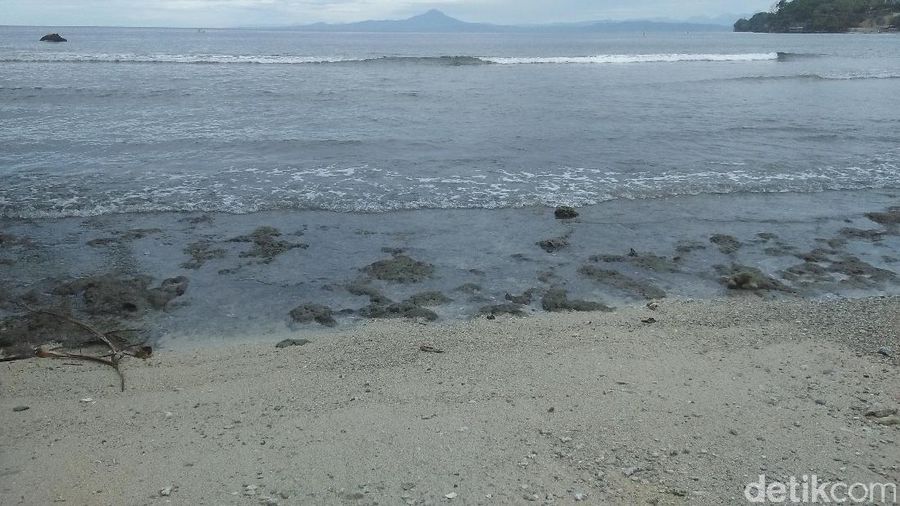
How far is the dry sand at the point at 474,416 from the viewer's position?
13.4 ft

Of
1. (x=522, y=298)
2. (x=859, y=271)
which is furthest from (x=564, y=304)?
(x=859, y=271)

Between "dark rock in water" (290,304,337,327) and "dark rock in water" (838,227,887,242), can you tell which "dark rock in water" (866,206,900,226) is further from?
"dark rock in water" (290,304,337,327)

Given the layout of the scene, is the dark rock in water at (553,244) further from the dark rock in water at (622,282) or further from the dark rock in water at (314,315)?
the dark rock in water at (314,315)

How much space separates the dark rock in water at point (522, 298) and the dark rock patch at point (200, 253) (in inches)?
171

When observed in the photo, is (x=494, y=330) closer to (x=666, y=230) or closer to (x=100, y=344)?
(x=100, y=344)

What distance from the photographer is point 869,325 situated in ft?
21.5

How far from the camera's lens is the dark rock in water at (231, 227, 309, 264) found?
29.7 feet

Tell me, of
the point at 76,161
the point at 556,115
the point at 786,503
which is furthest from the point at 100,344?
the point at 556,115

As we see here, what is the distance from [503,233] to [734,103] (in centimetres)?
2030

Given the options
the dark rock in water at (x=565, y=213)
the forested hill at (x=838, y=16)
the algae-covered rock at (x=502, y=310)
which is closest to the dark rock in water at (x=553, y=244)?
the dark rock in water at (x=565, y=213)

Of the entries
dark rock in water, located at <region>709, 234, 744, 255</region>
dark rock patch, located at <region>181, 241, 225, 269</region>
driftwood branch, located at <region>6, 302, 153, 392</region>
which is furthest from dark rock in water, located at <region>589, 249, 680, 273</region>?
driftwood branch, located at <region>6, 302, 153, 392</region>

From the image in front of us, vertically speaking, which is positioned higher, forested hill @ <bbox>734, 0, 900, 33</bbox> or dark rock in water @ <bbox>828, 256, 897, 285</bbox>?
forested hill @ <bbox>734, 0, 900, 33</bbox>

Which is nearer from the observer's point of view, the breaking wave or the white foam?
the breaking wave

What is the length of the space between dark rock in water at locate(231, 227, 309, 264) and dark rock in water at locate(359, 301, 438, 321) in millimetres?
2268
